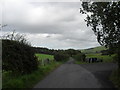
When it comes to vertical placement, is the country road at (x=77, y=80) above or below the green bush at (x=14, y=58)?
below

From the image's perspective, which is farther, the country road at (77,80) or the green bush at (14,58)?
the green bush at (14,58)

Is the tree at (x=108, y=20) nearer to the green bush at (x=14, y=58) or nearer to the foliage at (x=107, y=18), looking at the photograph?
the foliage at (x=107, y=18)

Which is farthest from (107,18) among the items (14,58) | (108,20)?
(14,58)

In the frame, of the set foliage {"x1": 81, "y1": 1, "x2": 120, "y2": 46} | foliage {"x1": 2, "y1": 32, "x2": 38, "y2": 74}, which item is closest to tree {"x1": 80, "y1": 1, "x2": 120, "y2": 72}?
foliage {"x1": 81, "y1": 1, "x2": 120, "y2": 46}

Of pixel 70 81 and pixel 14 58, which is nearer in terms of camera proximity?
pixel 14 58

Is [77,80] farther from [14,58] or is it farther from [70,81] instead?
[14,58]

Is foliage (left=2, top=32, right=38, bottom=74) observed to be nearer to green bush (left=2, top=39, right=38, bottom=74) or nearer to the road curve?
green bush (left=2, top=39, right=38, bottom=74)

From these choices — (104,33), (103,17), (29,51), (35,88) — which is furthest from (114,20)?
(35,88)

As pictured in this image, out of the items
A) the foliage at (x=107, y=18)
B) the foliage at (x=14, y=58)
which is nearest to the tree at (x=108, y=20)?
the foliage at (x=107, y=18)

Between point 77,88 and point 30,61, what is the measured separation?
26.9 ft

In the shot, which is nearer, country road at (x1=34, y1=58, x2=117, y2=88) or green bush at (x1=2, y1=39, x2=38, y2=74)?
country road at (x1=34, y1=58, x2=117, y2=88)

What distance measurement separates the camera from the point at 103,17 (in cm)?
1950

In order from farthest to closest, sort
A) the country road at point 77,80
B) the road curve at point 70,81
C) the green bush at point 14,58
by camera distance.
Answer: the green bush at point 14,58 < the country road at point 77,80 < the road curve at point 70,81

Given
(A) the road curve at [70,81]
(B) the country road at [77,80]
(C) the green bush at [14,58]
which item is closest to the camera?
(A) the road curve at [70,81]
